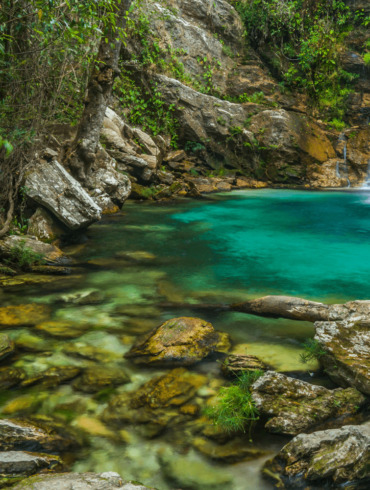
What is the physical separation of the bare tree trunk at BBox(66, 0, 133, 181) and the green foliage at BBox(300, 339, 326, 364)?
7.46 meters

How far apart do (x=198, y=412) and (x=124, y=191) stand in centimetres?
928

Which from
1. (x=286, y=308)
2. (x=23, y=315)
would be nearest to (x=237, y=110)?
(x=286, y=308)

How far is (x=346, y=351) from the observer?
333cm

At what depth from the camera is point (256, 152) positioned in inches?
813

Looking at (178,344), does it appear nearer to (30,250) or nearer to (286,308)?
(286,308)

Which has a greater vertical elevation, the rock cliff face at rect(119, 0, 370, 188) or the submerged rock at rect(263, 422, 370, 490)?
the rock cliff face at rect(119, 0, 370, 188)

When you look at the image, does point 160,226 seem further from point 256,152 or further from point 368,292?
point 256,152

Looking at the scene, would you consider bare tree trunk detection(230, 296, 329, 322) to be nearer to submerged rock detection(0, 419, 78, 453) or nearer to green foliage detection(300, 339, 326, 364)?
green foliage detection(300, 339, 326, 364)

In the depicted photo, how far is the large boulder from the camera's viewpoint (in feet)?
23.9

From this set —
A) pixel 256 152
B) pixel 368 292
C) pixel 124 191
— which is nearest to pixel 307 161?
pixel 256 152

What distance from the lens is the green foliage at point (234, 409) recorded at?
281 centimetres

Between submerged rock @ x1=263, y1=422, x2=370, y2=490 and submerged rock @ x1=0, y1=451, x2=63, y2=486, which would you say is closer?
submerged rock @ x1=0, y1=451, x2=63, y2=486

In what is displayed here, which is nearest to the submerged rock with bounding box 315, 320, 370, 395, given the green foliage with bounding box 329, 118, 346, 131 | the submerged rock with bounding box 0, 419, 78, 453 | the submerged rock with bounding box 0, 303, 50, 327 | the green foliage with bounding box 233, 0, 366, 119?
the submerged rock with bounding box 0, 419, 78, 453

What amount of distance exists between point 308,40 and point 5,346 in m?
25.2
